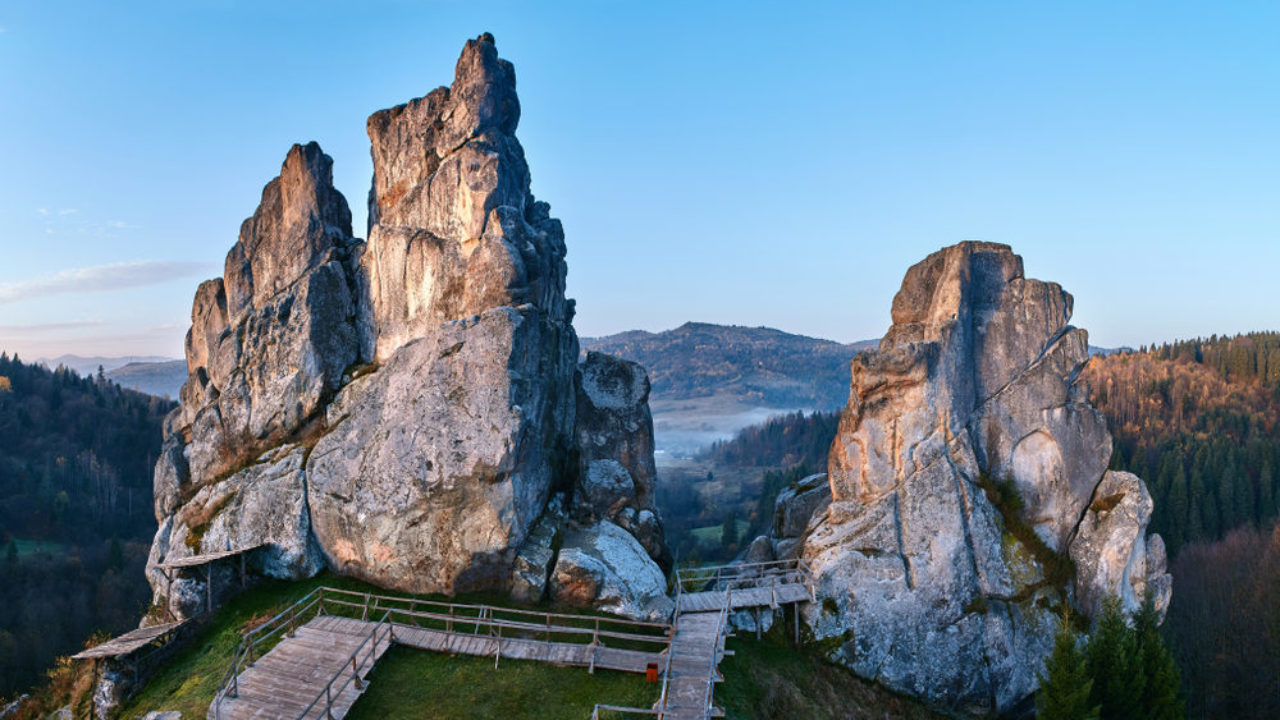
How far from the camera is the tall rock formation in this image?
3303cm

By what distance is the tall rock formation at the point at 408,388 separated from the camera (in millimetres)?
33031

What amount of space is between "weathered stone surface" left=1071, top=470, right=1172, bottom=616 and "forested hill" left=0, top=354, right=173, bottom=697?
6803 centimetres

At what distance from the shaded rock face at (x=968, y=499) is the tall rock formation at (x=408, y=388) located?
1034cm

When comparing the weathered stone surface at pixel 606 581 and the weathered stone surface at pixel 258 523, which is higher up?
the weathered stone surface at pixel 258 523

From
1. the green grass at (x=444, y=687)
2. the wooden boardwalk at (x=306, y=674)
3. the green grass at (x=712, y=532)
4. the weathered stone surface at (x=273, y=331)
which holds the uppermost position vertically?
the weathered stone surface at (x=273, y=331)

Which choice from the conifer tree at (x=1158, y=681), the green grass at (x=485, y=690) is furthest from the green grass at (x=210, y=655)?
the conifer tree at (x=1158, y=681)

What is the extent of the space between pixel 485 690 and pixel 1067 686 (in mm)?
20042

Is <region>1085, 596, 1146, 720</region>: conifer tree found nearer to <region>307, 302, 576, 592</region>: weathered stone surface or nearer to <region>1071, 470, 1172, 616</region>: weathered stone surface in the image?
<region>1071, 470, 1172, 616</region>: weathered stone surface

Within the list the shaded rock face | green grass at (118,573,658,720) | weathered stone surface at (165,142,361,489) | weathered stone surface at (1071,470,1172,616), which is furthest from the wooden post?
weathered stone surface at (1071,470,1172,616)

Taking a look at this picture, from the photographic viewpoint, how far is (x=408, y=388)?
115ft

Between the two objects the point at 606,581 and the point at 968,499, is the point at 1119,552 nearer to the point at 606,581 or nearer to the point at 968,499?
the point at 968,499

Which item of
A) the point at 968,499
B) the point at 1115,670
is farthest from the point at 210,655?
the point at 1115,670

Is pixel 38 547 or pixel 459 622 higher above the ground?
pixel 459 622

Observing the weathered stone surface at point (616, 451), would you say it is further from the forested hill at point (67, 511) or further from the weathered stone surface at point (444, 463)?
the forested hill at point (67, 511)
